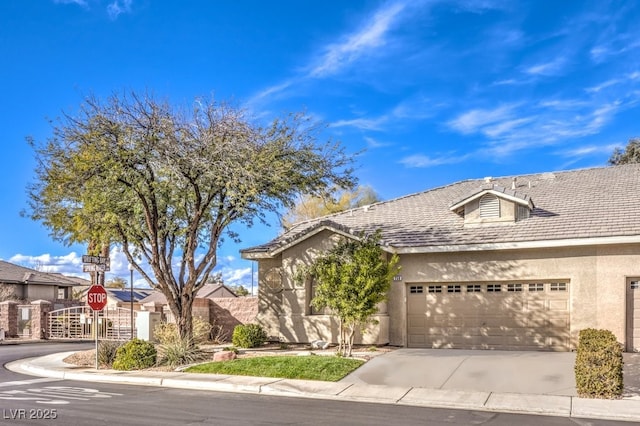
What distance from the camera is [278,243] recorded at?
75.8 ft

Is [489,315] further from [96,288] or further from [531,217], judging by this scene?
[96,288]

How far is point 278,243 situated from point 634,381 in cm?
1335

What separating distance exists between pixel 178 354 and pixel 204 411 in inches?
271

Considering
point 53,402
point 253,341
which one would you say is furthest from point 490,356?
point 53,402

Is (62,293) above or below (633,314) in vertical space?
below

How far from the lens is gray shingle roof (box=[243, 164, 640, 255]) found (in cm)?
1888

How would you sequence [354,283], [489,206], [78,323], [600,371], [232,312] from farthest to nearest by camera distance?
[78,323], [232,312], [489,206], [354,283], [600,371]

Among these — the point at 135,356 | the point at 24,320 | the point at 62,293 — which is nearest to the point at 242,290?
the point at 62,293

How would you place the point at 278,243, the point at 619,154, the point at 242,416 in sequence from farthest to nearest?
the point at 619,154 → the point at 278,243 → the point at 242,416

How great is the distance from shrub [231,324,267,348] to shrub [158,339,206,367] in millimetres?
3655

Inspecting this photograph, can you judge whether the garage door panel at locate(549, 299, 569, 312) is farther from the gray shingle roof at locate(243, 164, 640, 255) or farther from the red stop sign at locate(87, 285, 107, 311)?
the red stop sign at locate(87, 285, 107, 311)

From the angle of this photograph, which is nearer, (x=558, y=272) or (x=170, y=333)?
(x=558, y=272)

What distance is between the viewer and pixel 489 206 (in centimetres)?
2109

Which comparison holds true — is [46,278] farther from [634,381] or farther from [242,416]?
[634,381]
